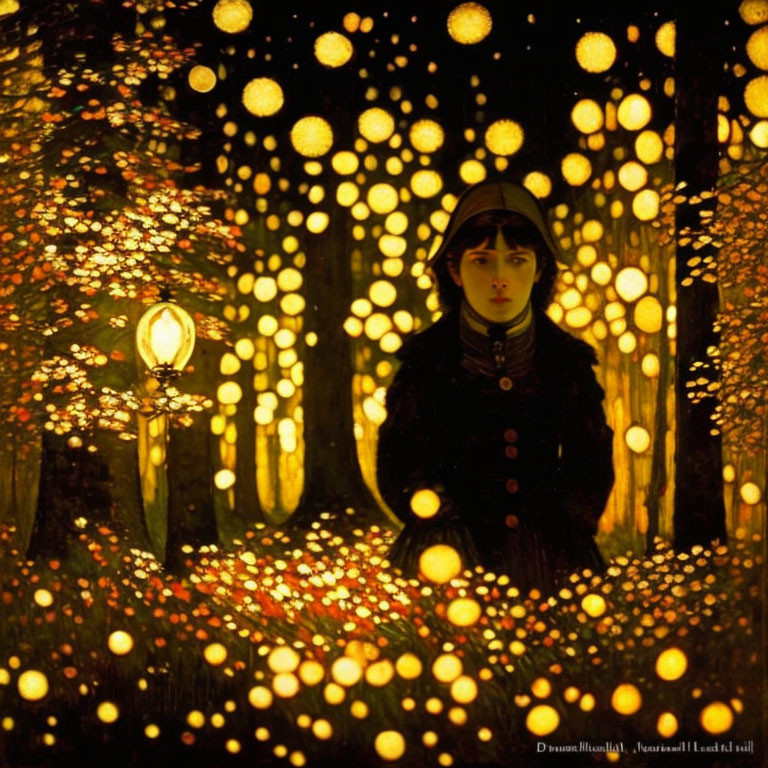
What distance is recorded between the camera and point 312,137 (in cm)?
284

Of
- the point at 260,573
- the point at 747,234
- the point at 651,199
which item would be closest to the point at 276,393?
the point at 260,573

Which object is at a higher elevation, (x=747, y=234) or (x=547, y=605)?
(x=747, y=234)

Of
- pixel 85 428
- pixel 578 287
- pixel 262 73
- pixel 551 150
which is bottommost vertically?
pixel 85 428

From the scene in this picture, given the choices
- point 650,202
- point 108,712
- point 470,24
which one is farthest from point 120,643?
point 470,24

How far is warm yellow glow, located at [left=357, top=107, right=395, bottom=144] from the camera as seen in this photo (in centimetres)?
283

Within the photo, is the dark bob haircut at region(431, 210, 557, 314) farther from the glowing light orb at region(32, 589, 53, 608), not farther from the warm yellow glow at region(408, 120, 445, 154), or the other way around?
the glowing light orb at region(32, 589, 53, 608)

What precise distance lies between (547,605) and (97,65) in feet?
8.64

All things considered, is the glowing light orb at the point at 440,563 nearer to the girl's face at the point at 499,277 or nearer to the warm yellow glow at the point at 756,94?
the girl's face at the point at 499,277

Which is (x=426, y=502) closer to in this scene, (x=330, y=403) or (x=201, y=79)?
(x=330, y=403)

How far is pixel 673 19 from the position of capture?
9.22ft

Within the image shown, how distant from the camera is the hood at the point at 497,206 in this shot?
2.76 m

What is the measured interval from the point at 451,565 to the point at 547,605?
38 cm

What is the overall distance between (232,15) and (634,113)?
1.55m

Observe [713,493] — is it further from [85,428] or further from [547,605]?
[85,428]
